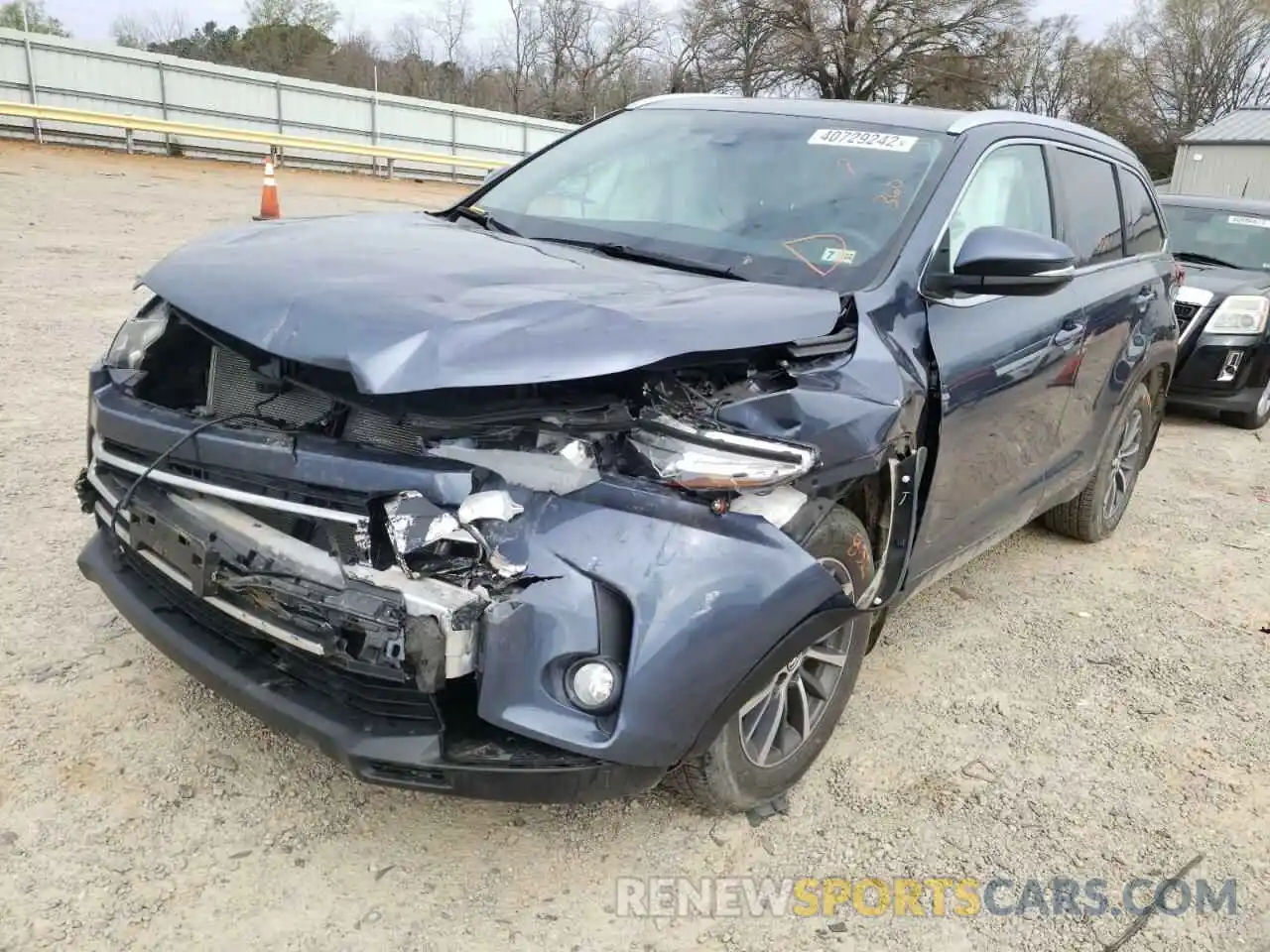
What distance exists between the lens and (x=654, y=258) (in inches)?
122

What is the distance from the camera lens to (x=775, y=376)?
244 cm

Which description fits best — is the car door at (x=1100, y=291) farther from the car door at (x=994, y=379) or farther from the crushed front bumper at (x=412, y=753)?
the crushed front bumper at (x=412, y=753)

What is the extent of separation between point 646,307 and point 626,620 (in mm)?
728

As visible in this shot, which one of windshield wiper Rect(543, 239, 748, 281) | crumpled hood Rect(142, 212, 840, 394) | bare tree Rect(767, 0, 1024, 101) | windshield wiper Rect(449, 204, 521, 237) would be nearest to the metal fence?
bare tree Rect(767, 0, 1024, 101)

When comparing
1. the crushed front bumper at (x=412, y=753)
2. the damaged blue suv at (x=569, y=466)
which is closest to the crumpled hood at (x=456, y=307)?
the damaged blue suv at (x=569, y=466)

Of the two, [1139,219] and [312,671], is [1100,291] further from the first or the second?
[312,671]

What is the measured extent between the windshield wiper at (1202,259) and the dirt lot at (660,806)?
16.1 ft

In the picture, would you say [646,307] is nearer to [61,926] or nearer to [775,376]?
[775,376]

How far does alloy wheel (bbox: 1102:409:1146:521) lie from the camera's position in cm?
480

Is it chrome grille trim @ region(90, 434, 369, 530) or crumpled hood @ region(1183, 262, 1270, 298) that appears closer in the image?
chrome grille trim @ region(90, 434, 369, 530)

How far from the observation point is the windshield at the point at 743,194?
119 inches

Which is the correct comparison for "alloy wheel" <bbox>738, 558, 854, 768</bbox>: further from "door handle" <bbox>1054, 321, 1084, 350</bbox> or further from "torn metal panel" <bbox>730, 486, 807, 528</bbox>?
"door handle" <bbox>1054, 321, 1084, 350</bbox>

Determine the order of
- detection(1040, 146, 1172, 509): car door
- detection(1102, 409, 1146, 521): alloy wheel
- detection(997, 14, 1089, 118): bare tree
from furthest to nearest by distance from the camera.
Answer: detection(997, 14, 1089, 118): bare tree
detection(1102, 409, 1146, 521): alloy wheel
detection(1040, 146, 1172, 509): car door

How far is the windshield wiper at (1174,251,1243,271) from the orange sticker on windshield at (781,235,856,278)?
6.60 meters
